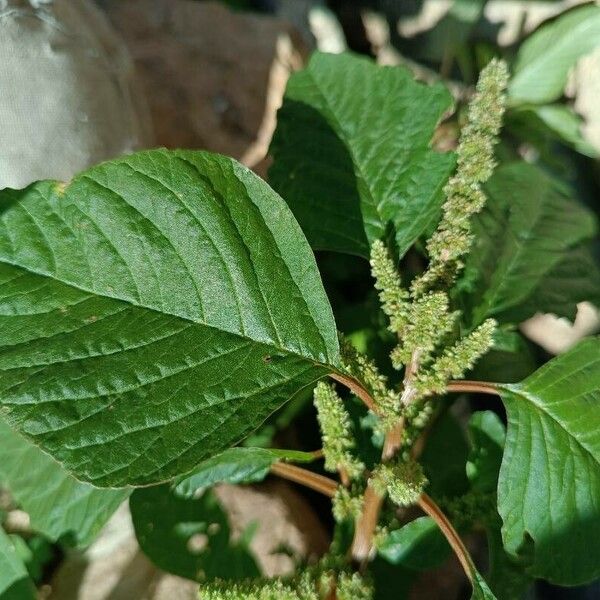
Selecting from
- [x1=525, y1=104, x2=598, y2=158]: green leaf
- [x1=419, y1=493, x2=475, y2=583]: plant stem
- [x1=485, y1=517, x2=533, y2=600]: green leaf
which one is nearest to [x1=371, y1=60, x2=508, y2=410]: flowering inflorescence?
[x1=419, y1=493, x2=475, y2=583]: plant stem

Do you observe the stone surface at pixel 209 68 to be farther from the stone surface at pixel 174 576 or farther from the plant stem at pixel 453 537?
the plant stem at pixel 453 537

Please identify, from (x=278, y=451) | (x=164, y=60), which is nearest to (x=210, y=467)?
(x=278, y=451)

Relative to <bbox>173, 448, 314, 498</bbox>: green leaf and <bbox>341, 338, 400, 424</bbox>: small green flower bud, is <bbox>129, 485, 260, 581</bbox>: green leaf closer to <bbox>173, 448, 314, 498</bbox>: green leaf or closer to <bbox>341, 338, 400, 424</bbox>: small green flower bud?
<bbox>173, 448, 314, 498</bbox>: green leaf

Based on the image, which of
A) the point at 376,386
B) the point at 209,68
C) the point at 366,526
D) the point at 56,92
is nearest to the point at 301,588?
the point at 366,526

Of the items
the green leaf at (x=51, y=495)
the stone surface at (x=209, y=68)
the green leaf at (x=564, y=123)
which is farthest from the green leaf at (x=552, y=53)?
the green leaf at (x=51, y=495)

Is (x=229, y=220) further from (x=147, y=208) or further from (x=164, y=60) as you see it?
(x=164, y=60)

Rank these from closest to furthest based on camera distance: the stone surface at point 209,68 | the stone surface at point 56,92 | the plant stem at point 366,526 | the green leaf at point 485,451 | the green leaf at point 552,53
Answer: the plant stem at point 366,526, the green leaf at point 485,451, the stone surface at point 56,92, the green leaf at point 552,53, the stone surface at point 209,68

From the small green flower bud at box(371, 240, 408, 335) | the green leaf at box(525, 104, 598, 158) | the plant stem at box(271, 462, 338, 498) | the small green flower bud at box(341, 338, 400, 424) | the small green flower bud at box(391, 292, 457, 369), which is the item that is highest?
the green leaf at box(525, 104, 598, 158)
